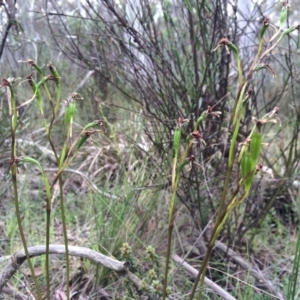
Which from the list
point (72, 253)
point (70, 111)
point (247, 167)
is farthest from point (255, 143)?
point (72, 253)

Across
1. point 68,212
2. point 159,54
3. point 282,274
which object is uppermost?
point 159,54

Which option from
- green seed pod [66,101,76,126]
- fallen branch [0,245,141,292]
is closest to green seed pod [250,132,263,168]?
green seed pod [66,101,76,126]

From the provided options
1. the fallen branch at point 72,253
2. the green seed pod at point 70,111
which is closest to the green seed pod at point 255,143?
the green seed pod at point 70,111

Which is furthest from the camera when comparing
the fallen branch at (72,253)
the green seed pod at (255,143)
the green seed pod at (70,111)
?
the fallen branch at (72,253)

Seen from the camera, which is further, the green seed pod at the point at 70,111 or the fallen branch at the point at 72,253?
the fallen branch at the point at 72,253

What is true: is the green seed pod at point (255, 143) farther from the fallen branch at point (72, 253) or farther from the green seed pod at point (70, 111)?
the fallen branch at point (72, 253)

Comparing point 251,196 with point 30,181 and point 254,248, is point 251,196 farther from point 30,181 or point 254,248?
point 30,181

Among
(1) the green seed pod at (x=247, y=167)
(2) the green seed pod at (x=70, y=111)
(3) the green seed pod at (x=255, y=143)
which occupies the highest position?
(2) the green seed pod at (x=70, y=111)

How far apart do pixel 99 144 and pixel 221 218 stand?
3079 mm

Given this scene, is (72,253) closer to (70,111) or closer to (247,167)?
(70,111)

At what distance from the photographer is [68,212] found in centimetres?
322

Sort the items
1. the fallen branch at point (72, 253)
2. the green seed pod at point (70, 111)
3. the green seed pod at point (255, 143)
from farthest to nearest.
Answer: the fallen branch at point (72, 253), the green seed pod at point (70, 111), the green seed pod at point (255, 143)

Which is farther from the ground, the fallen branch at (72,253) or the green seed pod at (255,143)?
the green seed pod at (255,143)

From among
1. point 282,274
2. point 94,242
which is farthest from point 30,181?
point 282,274
